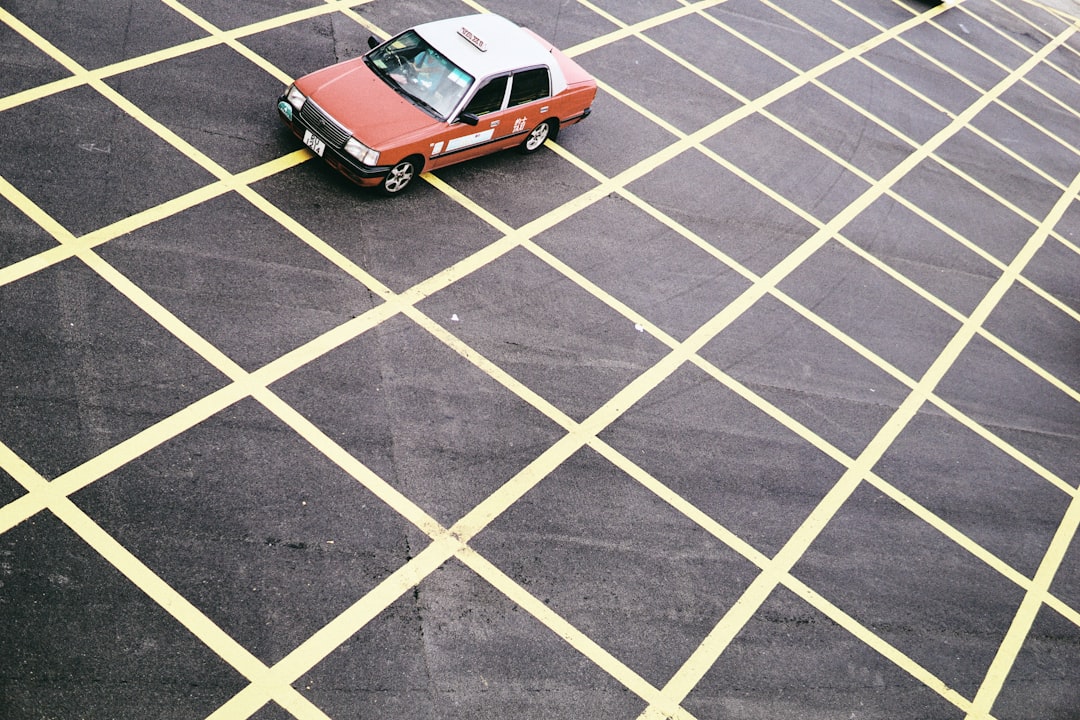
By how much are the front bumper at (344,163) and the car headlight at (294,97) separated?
0.17 feet

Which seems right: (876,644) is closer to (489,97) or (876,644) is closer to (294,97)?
(489,97)

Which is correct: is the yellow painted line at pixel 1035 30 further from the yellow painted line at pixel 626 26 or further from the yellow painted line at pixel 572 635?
the yellow painted line at pixel 572 635

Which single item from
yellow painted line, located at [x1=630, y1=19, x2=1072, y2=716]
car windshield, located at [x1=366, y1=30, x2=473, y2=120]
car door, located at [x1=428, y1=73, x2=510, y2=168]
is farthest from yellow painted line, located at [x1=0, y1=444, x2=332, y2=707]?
car windshield, located at [x1=366, y1=30, x2=473, y2=120]

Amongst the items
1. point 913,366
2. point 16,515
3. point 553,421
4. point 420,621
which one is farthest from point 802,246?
point 16,515

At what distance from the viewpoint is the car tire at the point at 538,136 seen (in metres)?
12.2

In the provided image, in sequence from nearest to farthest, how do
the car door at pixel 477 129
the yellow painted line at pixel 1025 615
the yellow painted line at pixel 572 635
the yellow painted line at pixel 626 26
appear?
1. the yellow painted line at pixel 572 635
2. the yellow painted line at pixel 1025 615
3. the car door at pixel 477 129
4. the yellow painted line at pixel 626 26

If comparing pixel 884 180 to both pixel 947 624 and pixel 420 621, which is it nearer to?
A: pixel 947 624

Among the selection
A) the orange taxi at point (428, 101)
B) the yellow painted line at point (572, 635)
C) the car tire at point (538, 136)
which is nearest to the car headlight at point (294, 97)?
the orange taxi at point (428, 101)

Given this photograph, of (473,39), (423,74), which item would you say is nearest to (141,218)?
(423,74)

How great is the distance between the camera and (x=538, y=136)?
12305mm

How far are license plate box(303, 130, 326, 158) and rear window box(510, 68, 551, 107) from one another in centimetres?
246

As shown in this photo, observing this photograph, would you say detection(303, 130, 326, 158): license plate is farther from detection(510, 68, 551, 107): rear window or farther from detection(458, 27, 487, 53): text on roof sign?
detection(510, 68, 551, 107): rear window

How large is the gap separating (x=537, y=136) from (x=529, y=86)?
0.80m

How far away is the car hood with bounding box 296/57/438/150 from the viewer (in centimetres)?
1038
